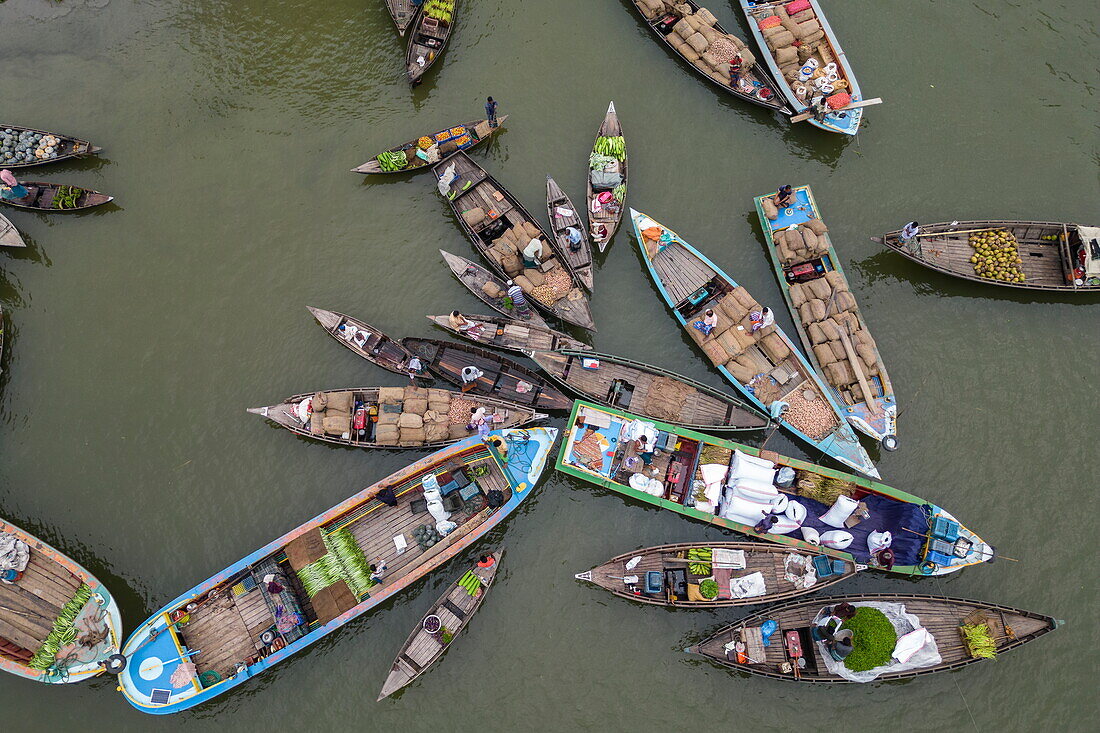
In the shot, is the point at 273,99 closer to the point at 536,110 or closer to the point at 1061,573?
the point at 536,110

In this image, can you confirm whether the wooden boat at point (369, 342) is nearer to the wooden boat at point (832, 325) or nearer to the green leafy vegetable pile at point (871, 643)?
the wooden boat at point (832, 325)

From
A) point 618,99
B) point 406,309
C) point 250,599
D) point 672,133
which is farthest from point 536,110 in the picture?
point 250,599

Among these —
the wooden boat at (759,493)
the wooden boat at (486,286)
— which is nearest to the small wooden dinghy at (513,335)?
the wooden boat at (486,286)

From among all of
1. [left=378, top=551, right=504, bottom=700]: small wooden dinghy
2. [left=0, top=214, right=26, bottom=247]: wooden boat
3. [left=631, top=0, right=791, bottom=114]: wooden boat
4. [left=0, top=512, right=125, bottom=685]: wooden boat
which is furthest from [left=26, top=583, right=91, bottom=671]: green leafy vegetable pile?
[left=631, top=0, right=791, bottom=114]: wooden boat

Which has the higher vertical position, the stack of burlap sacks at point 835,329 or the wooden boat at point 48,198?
the stack of burlap sacks at point 835,329

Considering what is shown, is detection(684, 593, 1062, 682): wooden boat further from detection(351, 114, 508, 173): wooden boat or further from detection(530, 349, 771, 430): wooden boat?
detection(351, 114, 508, 173): wooden boat

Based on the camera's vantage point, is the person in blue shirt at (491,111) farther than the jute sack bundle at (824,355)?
Yes

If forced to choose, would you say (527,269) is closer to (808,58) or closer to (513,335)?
(513,335)
